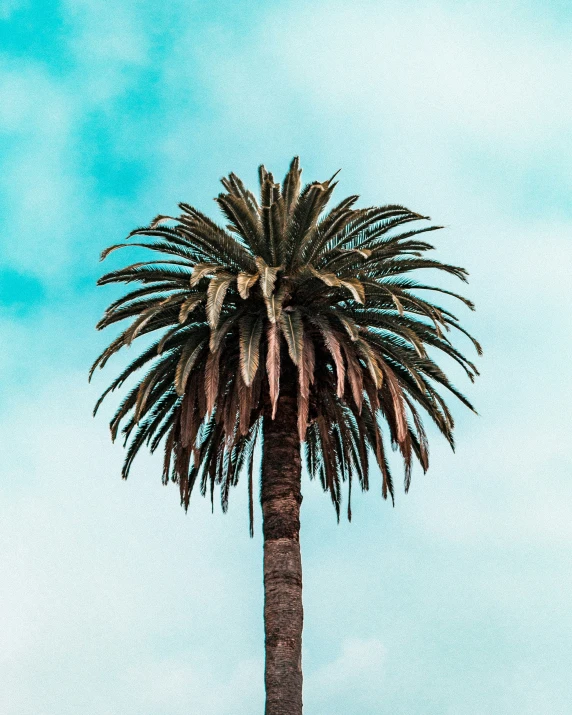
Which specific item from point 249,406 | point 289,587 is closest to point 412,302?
point 249,406

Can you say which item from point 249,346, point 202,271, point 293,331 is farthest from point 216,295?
point 293,331

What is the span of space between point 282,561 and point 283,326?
18.0ft

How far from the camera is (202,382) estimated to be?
86.4 feet

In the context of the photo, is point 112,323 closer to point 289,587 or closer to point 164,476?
point 164,476

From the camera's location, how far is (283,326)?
25422 mm

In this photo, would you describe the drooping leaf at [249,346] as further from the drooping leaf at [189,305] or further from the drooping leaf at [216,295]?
the drooping leaf at [189,305]

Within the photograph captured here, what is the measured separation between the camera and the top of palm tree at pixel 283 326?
25297 millimetres

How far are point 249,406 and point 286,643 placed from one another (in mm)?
5457

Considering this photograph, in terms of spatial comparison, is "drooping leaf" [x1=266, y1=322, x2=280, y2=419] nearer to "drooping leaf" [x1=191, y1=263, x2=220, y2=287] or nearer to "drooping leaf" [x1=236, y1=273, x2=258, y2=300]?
"drooping leaf" [x1=236, y1=273, x2=258, y2=300]

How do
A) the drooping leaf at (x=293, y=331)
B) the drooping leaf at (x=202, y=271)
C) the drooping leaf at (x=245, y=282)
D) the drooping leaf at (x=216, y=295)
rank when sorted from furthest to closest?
the drooping leaf at (x=202, y=271) < the drooping leaf at (x=293, y=331) < the drooping leaf at (x=216, y=295) < the drooping leaf at (x=245, y=282)

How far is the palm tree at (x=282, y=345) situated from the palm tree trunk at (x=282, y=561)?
29mm

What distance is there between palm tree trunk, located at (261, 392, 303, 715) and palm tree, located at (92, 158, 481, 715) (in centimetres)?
3

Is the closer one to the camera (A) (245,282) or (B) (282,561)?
(A) (245,282)

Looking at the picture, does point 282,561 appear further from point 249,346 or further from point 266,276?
point 266,276
